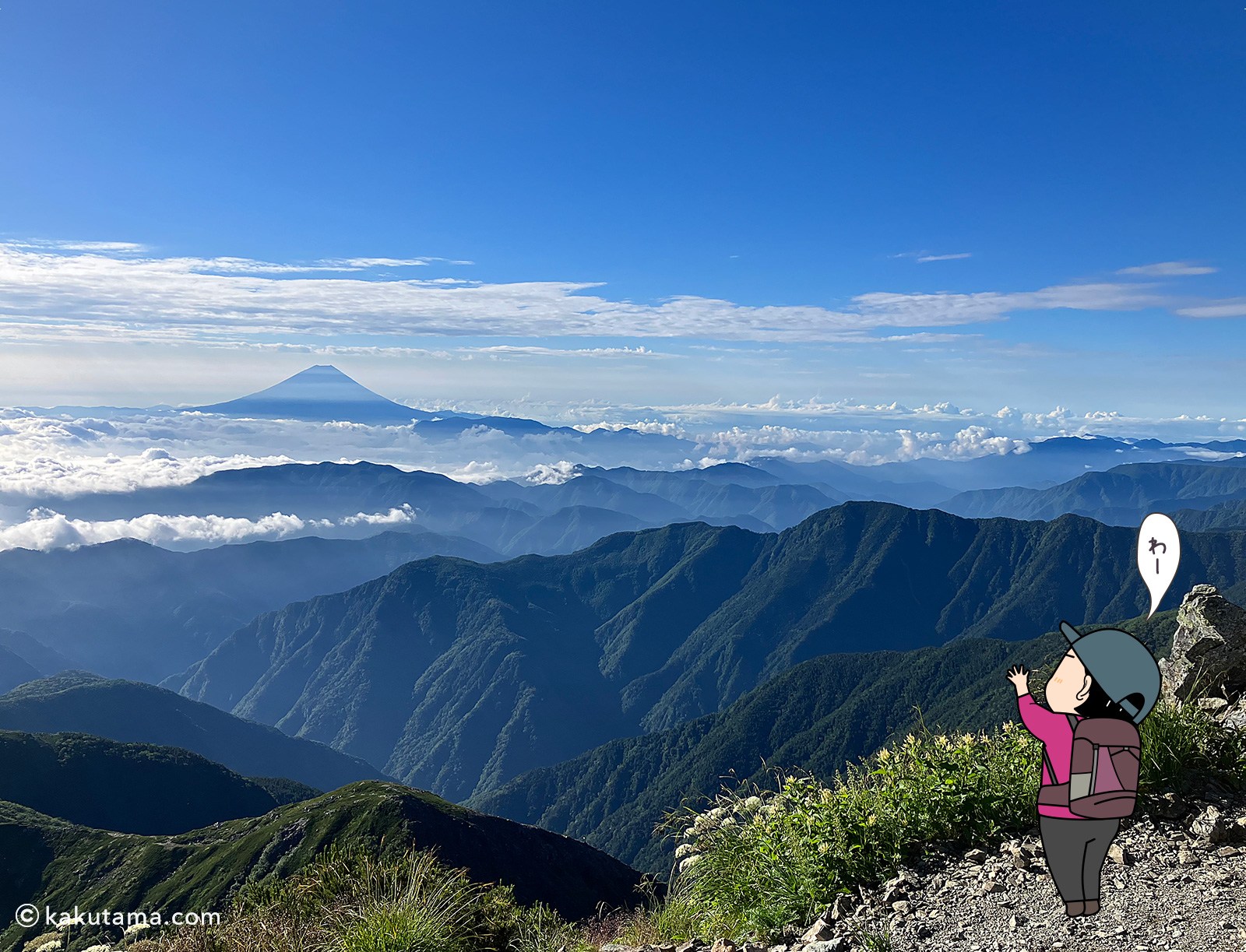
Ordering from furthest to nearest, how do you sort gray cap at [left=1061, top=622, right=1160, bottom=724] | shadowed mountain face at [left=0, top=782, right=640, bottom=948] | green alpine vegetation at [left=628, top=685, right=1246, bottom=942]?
shadowed mountain face at [left=0, top=782, right=640, bottom=948] < green alpine vegetation at [left=628, top=685, right=1246, bottom=942] < gray cap at [left=1061, top=622, right=1160, bottom=724]

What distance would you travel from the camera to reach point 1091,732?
5.70 meters

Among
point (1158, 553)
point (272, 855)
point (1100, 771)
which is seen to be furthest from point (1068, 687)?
point (272, 855)

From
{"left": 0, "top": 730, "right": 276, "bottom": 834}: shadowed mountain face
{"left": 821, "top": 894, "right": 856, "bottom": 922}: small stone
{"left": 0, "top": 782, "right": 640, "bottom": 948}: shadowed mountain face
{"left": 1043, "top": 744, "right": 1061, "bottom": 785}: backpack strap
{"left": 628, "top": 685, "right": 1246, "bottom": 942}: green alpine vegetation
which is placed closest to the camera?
{"left": 1043, "top": 744, "right": 1061, "bottom": 785}: backpack strap

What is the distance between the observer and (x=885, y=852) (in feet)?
26.3

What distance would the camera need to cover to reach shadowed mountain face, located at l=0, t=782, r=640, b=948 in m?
98.7

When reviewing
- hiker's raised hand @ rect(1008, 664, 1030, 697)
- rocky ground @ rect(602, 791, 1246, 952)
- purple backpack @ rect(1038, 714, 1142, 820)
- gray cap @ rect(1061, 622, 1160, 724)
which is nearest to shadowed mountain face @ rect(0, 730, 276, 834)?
rocky ground @ rect(602, 791, 1246, 952)

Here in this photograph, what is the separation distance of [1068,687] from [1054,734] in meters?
0.46

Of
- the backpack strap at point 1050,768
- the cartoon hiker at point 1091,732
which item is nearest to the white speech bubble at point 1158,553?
the cartoon hiker at point 1091,732

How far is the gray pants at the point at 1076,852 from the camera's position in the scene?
6.00 m

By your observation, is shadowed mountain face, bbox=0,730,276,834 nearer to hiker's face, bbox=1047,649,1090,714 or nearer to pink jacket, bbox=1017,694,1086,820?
pink jacket, bbox=1017,694,1086,820

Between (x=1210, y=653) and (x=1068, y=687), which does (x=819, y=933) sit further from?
(x=1210, y=653)

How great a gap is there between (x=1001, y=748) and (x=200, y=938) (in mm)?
11600

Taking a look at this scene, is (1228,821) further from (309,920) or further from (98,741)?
(98,741)

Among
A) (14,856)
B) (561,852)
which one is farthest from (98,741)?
(561,852)
